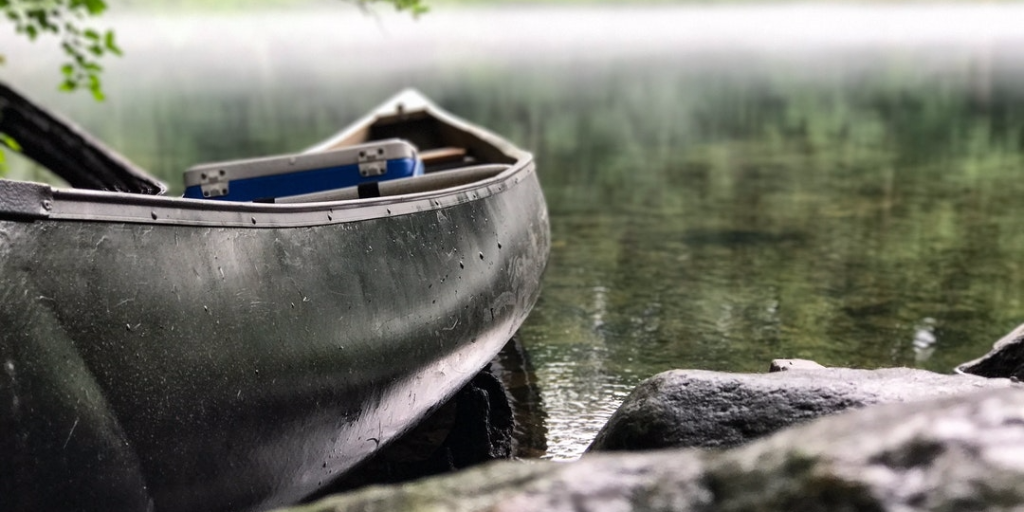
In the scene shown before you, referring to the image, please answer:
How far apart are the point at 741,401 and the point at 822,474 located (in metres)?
2.05

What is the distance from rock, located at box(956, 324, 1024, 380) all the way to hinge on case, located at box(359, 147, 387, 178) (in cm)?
366

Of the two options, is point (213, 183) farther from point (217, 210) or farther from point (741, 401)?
point (741, 401)

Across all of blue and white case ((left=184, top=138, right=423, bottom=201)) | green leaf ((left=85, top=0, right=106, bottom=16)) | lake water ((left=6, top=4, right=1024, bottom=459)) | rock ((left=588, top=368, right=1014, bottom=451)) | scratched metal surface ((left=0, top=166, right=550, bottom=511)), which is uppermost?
green leaf ((left=85, top=0, right=106, bottom=16))

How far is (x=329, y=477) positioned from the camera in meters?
4.20

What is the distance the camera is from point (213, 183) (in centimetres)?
604

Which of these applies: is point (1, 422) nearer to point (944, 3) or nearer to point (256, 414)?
point (256, 414)

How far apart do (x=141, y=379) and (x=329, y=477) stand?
105 centimetres

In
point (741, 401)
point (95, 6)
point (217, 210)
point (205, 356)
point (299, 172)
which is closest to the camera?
point (205, 356)

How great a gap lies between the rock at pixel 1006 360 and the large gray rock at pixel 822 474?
3.72 m

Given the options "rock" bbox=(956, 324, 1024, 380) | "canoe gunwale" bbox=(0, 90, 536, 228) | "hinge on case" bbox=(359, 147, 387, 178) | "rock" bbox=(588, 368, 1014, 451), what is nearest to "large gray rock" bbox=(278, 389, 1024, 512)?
"canoe gunwale" bbox=(0, 90, 536, 228)

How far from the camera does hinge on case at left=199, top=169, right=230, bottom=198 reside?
19.6 feet

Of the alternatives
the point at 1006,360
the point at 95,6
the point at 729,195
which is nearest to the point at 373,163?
the point at 95,6

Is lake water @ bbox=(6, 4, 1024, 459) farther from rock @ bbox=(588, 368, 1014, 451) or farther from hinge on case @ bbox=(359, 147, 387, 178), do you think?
hinge on case @ bbox=(359, 147, 387, 178)

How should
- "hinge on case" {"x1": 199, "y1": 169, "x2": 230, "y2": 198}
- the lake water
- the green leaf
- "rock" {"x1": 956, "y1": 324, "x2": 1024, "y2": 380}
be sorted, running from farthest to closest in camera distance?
the lake water
the green leaf
"hinge on case" {"x1": 199, "y1": 169, "x2": 230, "y2": 198}
"rock" {"x1": 956, "y1": 324, "x2": 1024, "y2": 380}
